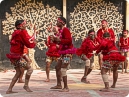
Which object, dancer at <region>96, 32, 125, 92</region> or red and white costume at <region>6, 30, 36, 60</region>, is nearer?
red and white costume at <region>6, 30, 36, 60</region>

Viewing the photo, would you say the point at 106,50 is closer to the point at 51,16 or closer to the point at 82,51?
the point at 82,51

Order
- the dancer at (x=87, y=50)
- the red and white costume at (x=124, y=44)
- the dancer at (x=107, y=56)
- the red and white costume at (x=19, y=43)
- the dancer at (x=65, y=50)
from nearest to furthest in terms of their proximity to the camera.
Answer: the red and white costume at (x=19, y=43) → the dancer at (x=65, y=50) → the dancer at (x=107, y=56) → the dancer at (x=87, y=50) → the red and white costume at (x=124, y=44)

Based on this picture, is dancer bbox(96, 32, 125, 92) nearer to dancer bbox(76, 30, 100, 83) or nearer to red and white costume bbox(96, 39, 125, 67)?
red and white costume bbox(96, 39, 125, 67)

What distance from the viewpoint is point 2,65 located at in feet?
50.7

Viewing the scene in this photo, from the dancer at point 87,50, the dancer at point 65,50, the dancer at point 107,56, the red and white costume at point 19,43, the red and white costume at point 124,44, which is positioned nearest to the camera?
the red and white costume at point 19,43

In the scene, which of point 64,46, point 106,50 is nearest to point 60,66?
point 64,46

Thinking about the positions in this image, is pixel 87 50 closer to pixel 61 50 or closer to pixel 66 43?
pixel 61 50

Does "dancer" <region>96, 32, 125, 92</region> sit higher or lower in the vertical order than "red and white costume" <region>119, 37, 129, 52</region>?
lower

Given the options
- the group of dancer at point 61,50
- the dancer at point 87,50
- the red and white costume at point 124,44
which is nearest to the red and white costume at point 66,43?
the group of dancer at point 61,50

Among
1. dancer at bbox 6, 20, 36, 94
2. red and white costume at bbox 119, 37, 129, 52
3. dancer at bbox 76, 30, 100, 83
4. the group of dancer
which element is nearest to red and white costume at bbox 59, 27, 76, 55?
the group of dancer

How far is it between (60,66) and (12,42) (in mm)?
1493

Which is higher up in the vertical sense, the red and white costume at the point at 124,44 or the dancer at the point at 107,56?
the red and white costume at the point at 124,44

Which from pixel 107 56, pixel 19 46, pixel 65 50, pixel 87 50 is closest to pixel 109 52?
pixel 107 56

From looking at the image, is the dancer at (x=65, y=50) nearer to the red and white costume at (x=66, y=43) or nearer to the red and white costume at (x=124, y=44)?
the red and white costume at (x=66, y=43)
